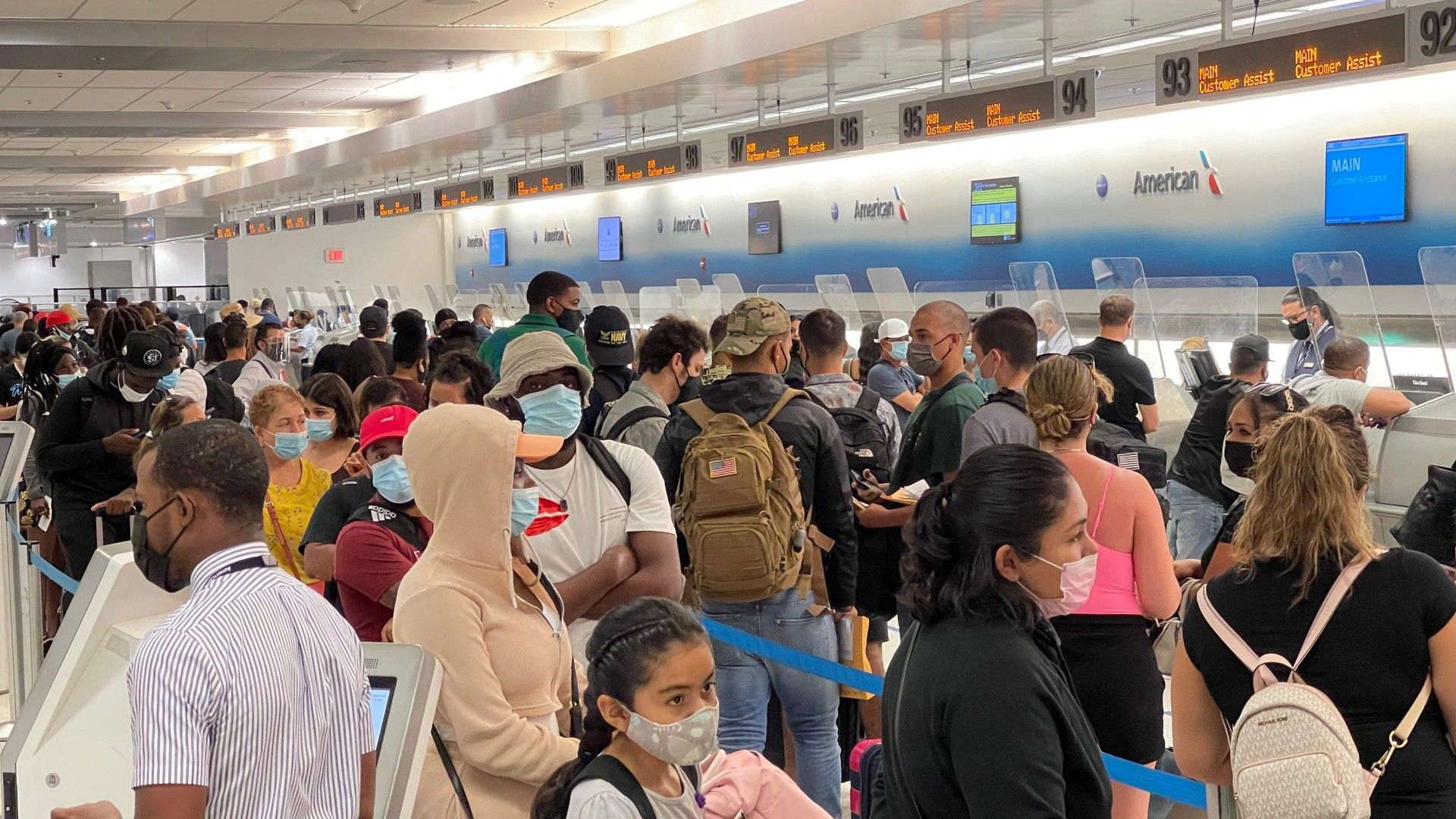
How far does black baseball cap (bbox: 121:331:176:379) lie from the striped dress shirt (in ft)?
12.7

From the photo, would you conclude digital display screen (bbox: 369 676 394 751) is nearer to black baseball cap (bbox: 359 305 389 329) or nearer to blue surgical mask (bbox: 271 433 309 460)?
blue surgical mask (bbox: 271 433 309 460)

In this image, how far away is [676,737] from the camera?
2174 millimetres

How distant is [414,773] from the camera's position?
2.22m

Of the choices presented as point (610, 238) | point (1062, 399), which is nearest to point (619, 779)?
point (1062, 399)

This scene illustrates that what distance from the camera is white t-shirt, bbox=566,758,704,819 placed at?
6.79ft

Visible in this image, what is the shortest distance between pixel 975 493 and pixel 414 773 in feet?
3.33

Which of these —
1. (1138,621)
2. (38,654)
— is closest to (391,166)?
(38,654)

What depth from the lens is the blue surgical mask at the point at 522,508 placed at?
284 centimetres

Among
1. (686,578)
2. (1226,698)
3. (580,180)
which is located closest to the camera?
(1226,698)

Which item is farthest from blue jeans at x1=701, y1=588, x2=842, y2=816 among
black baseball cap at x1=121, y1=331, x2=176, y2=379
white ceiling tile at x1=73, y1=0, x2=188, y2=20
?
white ceiling tile at x1=73, y1=0, x2=188, y2=20

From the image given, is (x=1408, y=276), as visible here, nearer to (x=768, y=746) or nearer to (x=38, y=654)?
(x=768, y=746)

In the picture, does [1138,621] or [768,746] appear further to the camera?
[768,746]

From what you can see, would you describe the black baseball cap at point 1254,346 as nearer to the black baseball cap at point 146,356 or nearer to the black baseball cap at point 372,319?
the black baseball cap at point 146,356

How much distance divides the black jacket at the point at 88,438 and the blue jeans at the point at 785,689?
2.77 metres
